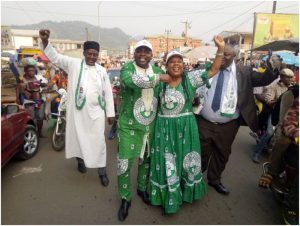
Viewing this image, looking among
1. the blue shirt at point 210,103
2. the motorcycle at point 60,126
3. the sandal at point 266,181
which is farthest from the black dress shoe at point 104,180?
the sandal at point 266,181

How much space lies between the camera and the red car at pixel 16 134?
3645 mm

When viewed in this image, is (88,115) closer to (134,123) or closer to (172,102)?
(134,123)

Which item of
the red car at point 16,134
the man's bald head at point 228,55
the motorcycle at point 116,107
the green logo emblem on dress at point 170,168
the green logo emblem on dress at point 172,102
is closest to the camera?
the green logo emblem on dress at point 172,102

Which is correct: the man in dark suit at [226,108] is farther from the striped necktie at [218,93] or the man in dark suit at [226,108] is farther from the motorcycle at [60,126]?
the motorcycle at [60,126]

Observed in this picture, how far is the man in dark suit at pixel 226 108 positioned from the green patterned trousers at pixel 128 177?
2.62 ft

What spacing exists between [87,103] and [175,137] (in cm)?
136

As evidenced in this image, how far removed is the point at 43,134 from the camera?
6.26 metres

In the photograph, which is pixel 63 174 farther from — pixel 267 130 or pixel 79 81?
pixel 267 130

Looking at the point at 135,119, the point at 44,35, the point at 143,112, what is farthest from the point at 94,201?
the point at 44,35

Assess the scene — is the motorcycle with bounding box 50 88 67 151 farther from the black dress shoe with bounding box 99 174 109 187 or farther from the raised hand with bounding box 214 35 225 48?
the raised hand with bounding box 214 35 225 48

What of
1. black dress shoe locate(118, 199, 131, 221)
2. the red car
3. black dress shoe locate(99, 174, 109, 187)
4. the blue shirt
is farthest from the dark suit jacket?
the red car

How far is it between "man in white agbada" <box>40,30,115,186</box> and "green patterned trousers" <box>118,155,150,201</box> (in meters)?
0.75

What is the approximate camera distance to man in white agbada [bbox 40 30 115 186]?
347 cm

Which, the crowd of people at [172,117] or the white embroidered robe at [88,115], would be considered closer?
the crowd of people at [172,117]
